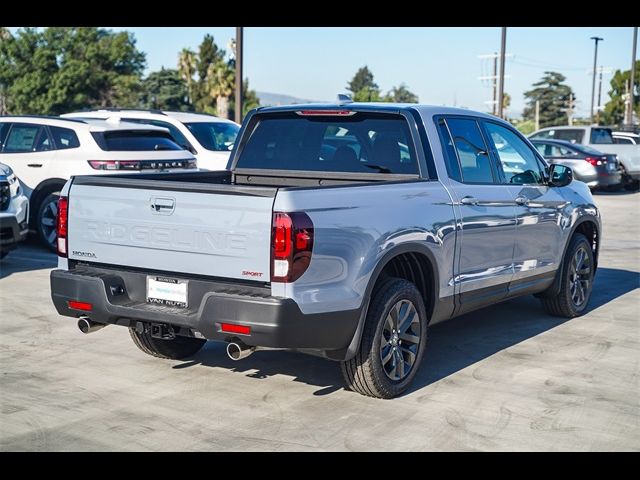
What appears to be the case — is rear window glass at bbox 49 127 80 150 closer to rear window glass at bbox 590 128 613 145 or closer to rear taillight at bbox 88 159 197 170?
rear taillight at bbox 88 159 197 170

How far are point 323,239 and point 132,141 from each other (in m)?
7.71

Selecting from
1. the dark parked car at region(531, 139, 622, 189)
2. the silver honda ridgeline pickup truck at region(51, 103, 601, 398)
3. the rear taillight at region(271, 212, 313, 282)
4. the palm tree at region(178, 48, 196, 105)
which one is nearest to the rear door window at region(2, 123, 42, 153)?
the silver honda ridgeline pickup truck at region(51, 103, 601, 398)

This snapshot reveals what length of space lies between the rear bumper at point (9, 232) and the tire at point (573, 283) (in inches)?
233

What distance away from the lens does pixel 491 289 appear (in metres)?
7.00

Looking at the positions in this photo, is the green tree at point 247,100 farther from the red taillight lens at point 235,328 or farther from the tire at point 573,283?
the red taillight lens at point 235,328

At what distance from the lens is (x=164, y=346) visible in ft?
21.8

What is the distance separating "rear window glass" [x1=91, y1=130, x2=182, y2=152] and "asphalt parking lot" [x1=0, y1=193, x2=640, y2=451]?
414 centimetres

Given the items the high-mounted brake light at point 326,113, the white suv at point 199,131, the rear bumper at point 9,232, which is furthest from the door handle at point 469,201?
the white suv at point 199,131

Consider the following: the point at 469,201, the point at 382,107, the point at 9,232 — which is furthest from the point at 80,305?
the point at 9,232

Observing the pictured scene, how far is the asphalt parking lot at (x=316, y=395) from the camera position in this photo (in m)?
5.06

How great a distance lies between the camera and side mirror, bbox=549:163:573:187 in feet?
25.9
